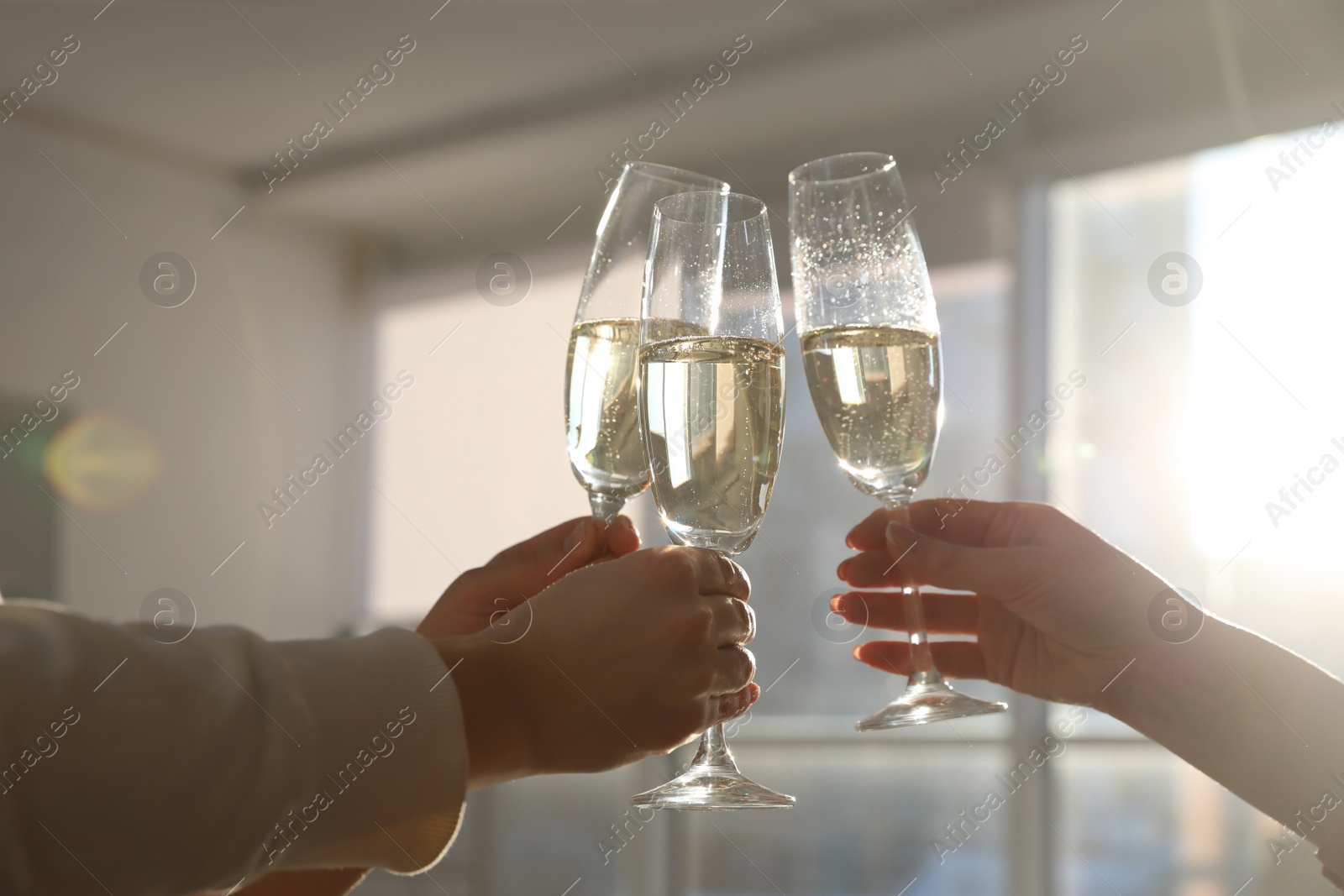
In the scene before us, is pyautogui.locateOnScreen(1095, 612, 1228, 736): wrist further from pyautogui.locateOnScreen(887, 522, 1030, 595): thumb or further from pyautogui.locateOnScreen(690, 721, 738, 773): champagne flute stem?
pyautogui.locateOnScreen(690, 721, 738, 773): champagne flute stem

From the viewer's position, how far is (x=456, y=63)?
4.00 m

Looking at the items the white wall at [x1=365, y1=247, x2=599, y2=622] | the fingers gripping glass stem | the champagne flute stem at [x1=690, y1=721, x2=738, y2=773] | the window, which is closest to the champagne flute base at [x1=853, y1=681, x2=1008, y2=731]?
the fingers gripping glass stem

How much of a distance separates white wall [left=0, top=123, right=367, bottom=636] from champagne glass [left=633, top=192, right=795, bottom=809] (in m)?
4.58

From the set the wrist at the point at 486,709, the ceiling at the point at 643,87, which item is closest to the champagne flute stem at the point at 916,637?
the wrist at the point at 486,709

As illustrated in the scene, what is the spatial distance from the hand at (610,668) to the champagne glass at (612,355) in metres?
0.15

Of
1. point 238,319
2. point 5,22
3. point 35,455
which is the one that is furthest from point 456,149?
point 35,455

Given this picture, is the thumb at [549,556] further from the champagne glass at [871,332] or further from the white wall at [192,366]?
the white wall at [192,366]

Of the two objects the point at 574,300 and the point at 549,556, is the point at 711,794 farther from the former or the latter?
the point at 574,300

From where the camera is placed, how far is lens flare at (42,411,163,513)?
475 cm

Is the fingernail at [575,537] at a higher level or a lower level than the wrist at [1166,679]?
higher

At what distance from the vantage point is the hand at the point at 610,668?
78cm

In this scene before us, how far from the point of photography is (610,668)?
0.80 metres

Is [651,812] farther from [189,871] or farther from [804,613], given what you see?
[189,871]

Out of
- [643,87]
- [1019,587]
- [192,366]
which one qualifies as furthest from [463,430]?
[1019,587]
